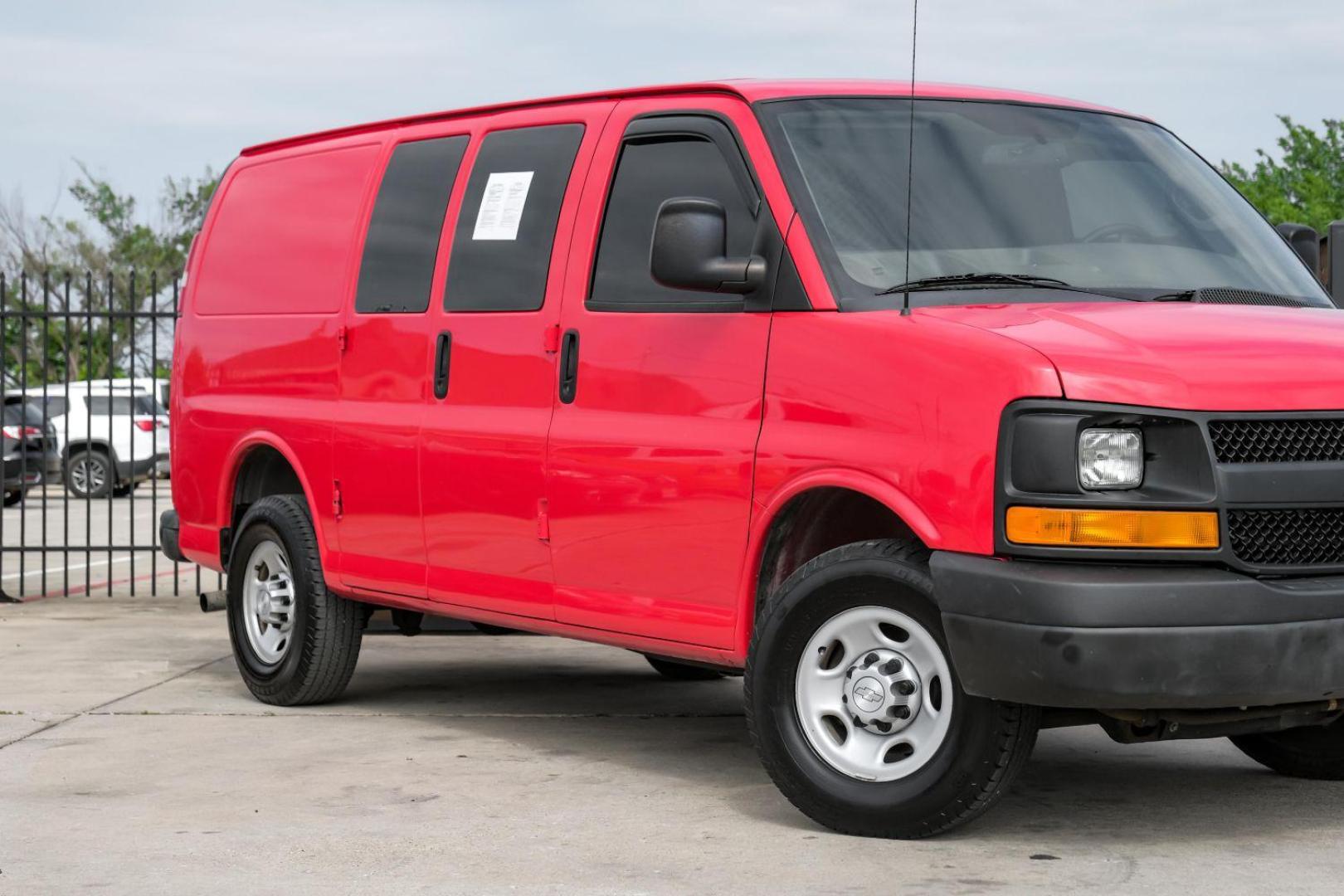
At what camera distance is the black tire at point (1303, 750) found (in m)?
6.37

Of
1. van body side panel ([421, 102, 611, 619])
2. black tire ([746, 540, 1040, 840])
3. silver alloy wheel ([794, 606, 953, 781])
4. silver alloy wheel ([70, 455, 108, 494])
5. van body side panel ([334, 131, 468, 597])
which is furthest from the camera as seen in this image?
silver alloy wheel ([70, 455, 108, 494])

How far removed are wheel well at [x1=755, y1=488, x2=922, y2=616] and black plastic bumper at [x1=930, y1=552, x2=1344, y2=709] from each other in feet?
2.59

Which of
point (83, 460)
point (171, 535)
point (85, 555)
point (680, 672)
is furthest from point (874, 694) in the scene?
point (83, 460)

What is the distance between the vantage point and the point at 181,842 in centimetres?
557

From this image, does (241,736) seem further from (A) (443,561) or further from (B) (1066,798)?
(B) (1066,798)

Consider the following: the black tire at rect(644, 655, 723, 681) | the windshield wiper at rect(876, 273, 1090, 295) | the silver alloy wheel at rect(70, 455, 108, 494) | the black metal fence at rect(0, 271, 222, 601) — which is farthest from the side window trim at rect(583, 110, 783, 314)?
the silver alloy wheel at rect(70, 455, 108, 494)

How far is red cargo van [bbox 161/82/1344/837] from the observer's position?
494cm

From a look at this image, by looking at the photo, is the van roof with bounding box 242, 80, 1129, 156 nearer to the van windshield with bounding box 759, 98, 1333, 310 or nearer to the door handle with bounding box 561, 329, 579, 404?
the van windshield with bounding box 759, 98, 1333, 310

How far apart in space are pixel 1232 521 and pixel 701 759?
8.29 ft

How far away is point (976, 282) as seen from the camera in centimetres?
573

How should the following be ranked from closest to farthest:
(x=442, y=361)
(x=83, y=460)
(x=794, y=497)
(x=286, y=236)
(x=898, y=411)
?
(x=898, y=411)
(x=794, y=497)
(x=442, y=361)
(x=286, y=236)
(x=83, y=460)

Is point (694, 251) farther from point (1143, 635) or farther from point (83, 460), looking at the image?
point (83, 460)

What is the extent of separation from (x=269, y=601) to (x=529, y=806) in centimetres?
265

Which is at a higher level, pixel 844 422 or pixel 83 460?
pixel 844 422
